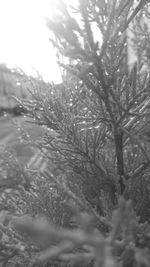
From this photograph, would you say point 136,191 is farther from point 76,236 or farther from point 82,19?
point 76,236

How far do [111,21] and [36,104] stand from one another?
82 cm

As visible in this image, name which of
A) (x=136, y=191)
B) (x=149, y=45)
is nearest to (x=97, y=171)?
(x=136, y=191)

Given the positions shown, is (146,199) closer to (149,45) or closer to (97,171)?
(97,171)

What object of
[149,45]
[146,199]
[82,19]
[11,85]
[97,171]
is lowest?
[146,199]

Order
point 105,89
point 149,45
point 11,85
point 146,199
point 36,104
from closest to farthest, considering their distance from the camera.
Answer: point 105,89, point 146,199, point 36,104, point 149,45, point 11,85

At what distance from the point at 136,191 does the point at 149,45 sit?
1.70 m

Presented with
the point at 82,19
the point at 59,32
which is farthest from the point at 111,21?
the point at 59,32

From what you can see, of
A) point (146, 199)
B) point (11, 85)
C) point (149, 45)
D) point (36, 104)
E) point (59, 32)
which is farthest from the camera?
point (11, 85)

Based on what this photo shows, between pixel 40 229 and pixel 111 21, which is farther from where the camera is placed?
pixel 111 21

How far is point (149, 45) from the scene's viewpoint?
120 inches

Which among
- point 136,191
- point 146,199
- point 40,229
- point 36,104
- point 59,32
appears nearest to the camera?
point 40,229

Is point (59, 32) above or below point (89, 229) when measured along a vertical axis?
above

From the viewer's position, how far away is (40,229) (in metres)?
0.77

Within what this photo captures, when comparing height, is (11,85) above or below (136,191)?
above
